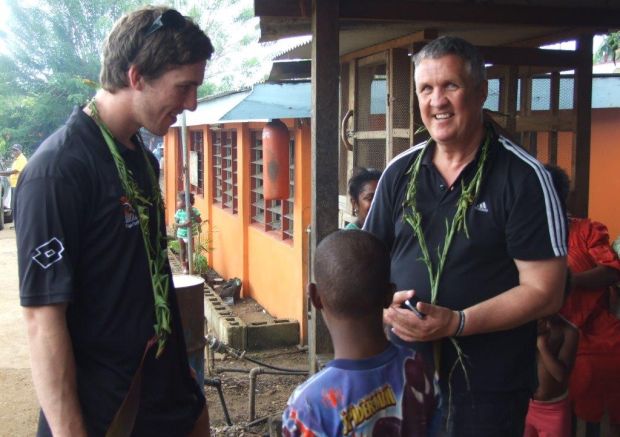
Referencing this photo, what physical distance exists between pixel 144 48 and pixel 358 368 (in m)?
1.03

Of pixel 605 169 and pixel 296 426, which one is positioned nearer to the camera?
pixel 296 426

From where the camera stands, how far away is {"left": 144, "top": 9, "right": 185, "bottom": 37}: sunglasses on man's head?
6.00ft

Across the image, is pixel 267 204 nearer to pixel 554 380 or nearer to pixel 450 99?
pixel 554 380

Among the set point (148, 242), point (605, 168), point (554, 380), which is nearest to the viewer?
point (148, 242)

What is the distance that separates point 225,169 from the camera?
40.0 feet

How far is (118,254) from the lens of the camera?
71.5 inches

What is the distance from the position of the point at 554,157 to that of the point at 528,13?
108 centimetres

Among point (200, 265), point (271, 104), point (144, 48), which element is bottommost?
point (200, 265)

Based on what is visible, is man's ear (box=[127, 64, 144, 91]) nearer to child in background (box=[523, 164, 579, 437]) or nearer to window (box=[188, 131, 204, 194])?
child in background (box=[523, 164, 579, 437])

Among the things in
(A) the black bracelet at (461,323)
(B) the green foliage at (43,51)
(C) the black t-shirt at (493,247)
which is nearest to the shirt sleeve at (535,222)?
(C) the black t-shirt at (493,247)

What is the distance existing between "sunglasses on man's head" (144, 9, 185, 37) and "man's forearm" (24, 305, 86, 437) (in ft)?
2.56

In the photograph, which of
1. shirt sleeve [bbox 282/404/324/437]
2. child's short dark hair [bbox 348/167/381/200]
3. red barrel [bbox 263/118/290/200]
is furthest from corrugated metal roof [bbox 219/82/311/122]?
shirt sleeve [bbox 282/404/324/437]

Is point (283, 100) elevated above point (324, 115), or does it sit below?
above

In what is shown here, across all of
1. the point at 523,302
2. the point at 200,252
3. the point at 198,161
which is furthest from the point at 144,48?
the point at 198,161
